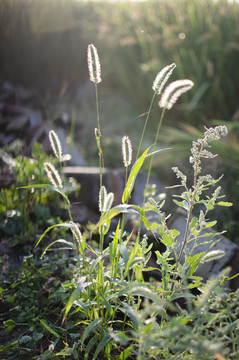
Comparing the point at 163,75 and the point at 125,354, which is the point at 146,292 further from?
the point at 163,75

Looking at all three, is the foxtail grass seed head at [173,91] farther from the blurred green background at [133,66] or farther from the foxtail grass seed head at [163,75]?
the blurred green background at [133,66]

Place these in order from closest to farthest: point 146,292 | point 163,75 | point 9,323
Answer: point 146,292, point 163,75, point 9,323

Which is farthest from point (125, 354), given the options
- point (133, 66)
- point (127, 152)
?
point (133, 66)

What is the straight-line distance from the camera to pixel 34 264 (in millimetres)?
1719

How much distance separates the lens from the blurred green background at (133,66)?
132 inches

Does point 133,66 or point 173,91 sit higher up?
point 173,91

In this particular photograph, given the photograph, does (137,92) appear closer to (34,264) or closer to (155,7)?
(155,7)

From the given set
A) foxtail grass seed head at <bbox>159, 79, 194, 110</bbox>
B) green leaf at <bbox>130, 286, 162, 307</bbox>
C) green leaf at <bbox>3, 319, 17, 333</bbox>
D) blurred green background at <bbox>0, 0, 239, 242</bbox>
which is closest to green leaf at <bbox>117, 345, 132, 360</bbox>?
green leaf at <bbox>130, 286, 162, 307</bbox>

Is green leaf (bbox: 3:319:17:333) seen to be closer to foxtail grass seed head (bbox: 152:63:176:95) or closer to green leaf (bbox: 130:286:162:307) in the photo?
green leaf (bbox: 130:286:162:307)

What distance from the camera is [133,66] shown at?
432 cm

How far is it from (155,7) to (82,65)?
5.07 ft

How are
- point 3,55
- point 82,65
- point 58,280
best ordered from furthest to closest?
point 82,65 < point 3,55 < point 58,280

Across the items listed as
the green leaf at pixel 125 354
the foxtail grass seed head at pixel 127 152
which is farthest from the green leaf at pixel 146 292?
the foxtail grass seed head at pixel 127 152

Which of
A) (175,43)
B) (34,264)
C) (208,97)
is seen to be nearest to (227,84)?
(208,97)
